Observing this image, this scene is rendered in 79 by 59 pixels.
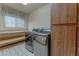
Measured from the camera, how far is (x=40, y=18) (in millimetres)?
1366

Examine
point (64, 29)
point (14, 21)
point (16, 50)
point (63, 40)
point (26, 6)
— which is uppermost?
point (26, 6)

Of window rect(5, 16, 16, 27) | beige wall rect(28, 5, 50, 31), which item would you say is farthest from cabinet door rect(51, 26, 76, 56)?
window rect(5, 16, 16, 27)

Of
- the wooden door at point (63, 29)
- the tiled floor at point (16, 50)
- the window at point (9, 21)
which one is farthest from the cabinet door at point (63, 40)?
the window at point (9, 21)

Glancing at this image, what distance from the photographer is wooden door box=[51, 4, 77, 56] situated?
1.29m

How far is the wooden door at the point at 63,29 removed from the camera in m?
1.29

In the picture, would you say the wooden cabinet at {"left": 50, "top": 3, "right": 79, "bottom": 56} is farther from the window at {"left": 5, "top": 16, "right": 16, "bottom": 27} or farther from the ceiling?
the window at {"left": 5, "top": 16, "right": 16, "bottom": 27}

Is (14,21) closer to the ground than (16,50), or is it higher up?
higher up

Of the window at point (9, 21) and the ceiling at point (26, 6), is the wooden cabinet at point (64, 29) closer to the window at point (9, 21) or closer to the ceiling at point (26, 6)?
the ceiling at point (26, 6)

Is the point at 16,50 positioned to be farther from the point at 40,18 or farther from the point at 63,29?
the point at 63,29

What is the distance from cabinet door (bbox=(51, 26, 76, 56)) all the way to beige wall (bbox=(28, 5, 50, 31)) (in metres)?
0.14

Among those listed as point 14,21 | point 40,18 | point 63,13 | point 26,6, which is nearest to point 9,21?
point 14,21

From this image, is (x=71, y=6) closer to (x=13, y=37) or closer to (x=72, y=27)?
(x=72, y=27)

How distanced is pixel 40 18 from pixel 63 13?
0.32m

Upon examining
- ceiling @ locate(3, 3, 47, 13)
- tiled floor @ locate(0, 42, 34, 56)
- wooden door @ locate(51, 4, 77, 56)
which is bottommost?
tiled floor @ locate(0, 42, 34, 56)
